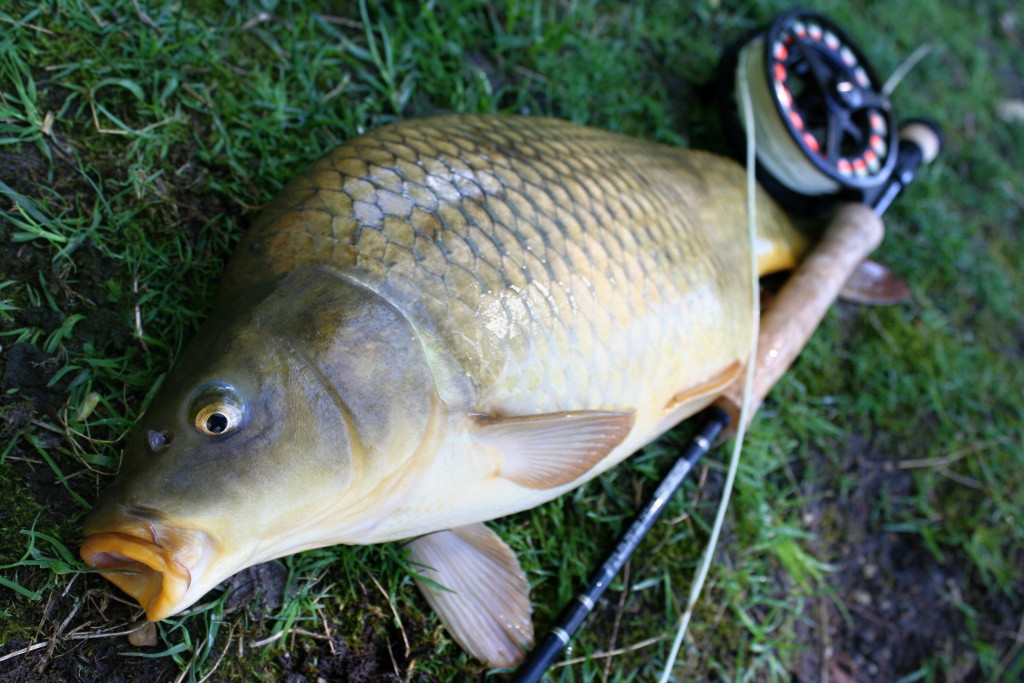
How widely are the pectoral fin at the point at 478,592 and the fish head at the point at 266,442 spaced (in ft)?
1.38

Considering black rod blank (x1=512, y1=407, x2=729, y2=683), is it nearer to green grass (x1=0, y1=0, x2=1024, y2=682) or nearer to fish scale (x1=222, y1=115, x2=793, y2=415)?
green grass (x1=0, y1=0, x2=1024, y2=682)

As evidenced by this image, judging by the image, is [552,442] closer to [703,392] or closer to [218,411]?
[703,392]

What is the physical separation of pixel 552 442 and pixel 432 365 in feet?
1.19

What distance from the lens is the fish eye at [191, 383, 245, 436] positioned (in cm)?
126

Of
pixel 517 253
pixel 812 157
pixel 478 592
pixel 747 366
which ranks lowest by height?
pixel 478 592

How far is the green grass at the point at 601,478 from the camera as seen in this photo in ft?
5.42

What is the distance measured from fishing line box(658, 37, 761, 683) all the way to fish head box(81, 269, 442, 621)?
105 cm

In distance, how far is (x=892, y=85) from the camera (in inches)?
126

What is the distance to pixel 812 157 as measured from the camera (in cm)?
242

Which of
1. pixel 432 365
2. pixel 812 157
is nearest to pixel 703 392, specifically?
pixel 432 365

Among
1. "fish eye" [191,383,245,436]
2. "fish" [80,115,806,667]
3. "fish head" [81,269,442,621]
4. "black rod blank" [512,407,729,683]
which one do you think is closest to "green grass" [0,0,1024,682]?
"black rod blank" [512,407,729,683]

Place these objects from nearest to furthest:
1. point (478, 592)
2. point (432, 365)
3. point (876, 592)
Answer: point (432, 365), point (478, 592), point (876, 592)

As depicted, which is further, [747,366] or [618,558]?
[747,366]

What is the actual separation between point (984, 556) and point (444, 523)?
2.31m
